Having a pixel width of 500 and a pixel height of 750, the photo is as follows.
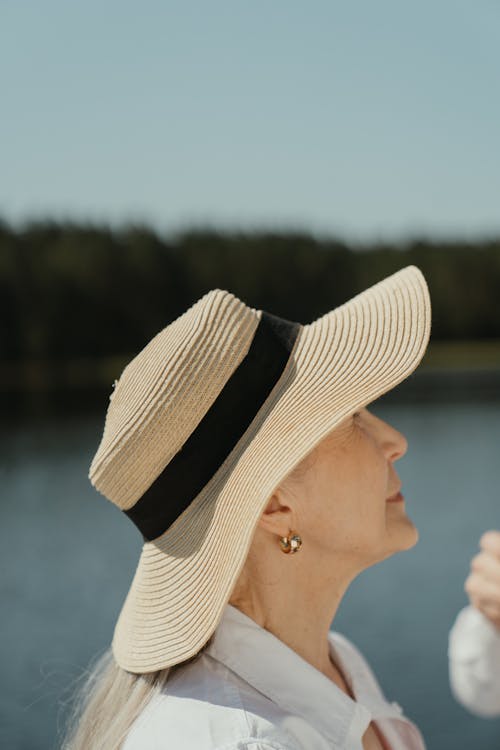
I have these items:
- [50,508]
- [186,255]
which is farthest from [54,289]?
[50,508]

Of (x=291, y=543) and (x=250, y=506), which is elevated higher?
(x=250, y=506)

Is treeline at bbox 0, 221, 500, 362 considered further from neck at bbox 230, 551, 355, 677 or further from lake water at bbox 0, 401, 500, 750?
neck at bbox 230, 551, 355, 677

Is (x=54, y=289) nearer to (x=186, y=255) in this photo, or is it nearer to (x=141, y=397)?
(x=186, y=255)

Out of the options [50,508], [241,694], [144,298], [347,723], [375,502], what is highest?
[375,502]

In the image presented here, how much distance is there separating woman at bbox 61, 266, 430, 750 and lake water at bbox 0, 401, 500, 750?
3.70 meters

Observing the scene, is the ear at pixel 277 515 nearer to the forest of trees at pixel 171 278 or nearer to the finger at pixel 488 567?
the finger at pixel 488 567

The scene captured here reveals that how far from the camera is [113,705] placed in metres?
1.82

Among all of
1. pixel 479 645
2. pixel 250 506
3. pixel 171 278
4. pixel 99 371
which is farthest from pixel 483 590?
pixel 171 278

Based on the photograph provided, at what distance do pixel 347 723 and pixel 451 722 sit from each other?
388 inches

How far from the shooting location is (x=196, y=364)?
5.78 ft

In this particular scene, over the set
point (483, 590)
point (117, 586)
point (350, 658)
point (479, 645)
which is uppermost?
point (483, 590)

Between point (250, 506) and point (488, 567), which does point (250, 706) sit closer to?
point (250, 506)

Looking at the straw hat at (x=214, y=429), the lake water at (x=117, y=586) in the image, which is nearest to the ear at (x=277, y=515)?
the straw hat at (x=214, y=429)

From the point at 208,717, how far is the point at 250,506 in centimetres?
33
